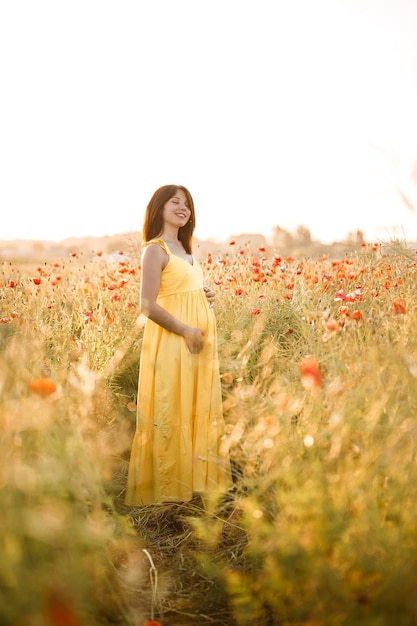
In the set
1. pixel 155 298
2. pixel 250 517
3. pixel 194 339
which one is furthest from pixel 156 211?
pixel 250 517

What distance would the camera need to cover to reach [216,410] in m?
3.16

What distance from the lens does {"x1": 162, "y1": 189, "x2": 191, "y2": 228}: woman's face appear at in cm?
322

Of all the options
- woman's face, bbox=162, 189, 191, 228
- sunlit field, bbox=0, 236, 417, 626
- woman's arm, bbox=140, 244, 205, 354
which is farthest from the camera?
woman's face, bbox=162, 189, 191, 228

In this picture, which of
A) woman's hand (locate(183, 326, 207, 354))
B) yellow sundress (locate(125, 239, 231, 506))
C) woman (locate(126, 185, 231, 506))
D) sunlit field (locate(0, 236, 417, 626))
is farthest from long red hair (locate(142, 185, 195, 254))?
sunlit field (locate(0, 236, 417, 626))

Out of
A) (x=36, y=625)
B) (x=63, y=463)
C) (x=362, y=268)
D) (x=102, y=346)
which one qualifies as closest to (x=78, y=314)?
(x=102, y=346)

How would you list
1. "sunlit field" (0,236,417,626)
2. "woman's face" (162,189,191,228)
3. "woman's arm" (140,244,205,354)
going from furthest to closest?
"woman's face" (162,189,191,228) < "woman's arm" (140,244,205,354) < "sunlit field" (0,236,417,626)

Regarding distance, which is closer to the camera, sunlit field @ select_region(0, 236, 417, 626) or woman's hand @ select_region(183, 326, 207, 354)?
sunlit field @ select_region(0, 236, 417, 626)

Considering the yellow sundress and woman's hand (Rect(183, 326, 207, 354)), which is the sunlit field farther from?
woman's hand (Rect(183, 326, 207, 354))

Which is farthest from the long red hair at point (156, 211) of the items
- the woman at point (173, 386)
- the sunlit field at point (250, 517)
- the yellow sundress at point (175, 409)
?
the sunlit field at point (250, 517)

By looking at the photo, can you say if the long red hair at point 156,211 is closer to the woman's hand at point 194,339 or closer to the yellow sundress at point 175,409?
the yellow sundress at point 175,409

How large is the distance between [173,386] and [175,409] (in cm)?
13

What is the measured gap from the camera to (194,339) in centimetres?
307

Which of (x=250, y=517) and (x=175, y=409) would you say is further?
(x=175, y=409)

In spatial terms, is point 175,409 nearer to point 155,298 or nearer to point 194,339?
point 194,339
